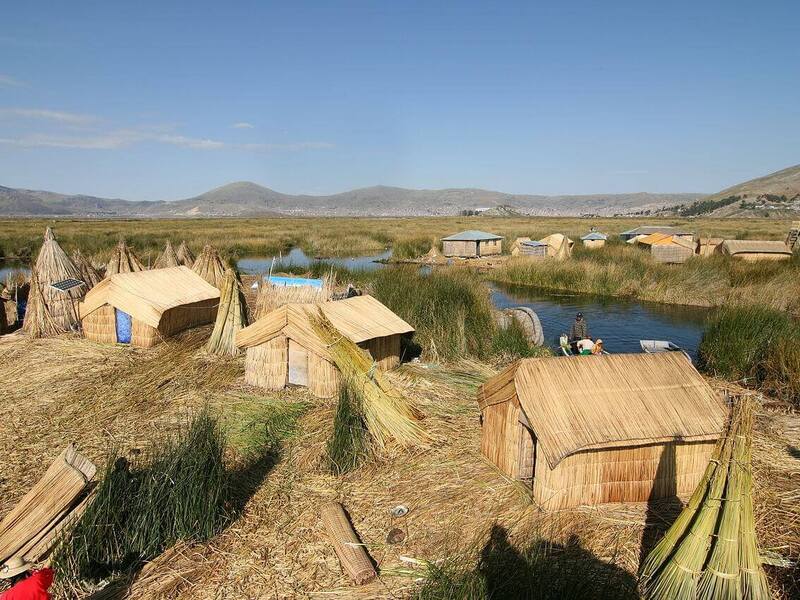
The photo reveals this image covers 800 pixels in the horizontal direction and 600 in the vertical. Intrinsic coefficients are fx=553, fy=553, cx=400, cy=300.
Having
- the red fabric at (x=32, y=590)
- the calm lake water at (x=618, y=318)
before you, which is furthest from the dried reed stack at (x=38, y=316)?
the calm lake water at (x=618, y=318)

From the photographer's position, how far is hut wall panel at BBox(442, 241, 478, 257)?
102 feet

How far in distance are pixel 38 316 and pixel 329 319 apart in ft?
21.9

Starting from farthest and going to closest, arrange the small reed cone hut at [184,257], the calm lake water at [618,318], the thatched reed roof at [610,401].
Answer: the small reed cone hut at [184,257] → the calm lake water at [618,318] → the thatched reed roof at [610,401]

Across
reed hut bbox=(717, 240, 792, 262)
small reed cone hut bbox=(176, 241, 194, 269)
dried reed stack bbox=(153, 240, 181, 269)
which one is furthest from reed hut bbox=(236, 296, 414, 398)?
reed hut bbox=(717, 240, 792, 262)

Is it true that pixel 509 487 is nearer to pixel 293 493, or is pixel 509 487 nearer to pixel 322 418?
pixel 293 493

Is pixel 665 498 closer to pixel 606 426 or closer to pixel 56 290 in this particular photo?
pixel 606 426

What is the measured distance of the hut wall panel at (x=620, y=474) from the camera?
405 cm

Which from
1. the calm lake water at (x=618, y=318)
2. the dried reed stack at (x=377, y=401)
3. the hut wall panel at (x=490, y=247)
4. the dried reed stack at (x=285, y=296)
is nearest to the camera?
the dried reed stack at (x=377, y=401)

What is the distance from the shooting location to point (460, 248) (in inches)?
1235

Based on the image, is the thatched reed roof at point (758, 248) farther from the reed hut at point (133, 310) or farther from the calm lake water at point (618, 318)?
the reed hut at point (133, 310)

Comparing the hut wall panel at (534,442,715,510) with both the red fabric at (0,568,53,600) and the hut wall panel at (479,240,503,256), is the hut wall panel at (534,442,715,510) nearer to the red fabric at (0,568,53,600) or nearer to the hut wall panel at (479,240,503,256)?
the red fabric at (0,568,53,600)

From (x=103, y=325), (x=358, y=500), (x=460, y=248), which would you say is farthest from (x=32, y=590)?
(x=460, y=248)

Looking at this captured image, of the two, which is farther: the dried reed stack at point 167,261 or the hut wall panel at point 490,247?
the hut wall panel at point 490,247

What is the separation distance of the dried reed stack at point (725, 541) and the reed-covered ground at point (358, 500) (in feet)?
1.25
